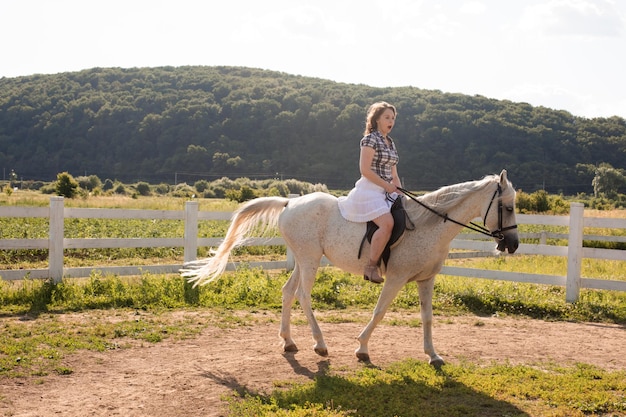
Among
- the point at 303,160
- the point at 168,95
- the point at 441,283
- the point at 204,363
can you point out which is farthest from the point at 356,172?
the point at 204,363

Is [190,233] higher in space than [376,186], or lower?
lower

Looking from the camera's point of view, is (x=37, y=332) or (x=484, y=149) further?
(x=484, y=149)

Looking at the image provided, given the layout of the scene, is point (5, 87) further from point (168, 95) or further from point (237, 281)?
point (237, 281)

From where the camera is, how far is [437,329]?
8195mm

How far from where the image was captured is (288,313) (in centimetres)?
688

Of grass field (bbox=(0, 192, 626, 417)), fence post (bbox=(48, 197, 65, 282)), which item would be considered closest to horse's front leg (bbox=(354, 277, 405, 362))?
grass field (bbox=(0, 192, 626, 417))

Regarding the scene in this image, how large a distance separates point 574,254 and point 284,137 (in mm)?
76019

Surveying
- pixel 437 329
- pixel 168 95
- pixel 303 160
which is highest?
pixel 168 95

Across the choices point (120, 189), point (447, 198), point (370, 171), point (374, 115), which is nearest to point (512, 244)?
point (447, 198)

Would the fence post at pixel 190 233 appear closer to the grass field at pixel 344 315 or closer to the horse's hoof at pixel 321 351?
the grass field at pixel 344 315

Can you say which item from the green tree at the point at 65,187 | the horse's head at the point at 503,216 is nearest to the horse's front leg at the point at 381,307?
the horse's head at the point at 503,216

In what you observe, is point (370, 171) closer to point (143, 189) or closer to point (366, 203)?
point (366, 203)

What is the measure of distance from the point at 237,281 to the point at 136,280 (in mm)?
1682

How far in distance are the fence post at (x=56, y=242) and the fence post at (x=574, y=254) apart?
26.7 ft
